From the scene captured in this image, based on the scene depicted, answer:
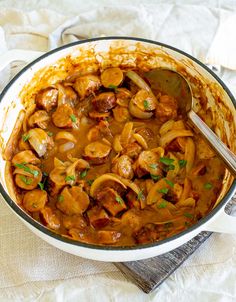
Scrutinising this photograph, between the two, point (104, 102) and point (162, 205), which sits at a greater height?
point (104, 102)

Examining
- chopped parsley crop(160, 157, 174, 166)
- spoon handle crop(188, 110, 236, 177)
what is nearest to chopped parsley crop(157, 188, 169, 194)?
chopped parsley crop(160, 157, 174, 166)

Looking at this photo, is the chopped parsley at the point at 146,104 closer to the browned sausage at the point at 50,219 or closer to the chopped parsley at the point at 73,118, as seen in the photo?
the chopped parsley at the point at 73,118

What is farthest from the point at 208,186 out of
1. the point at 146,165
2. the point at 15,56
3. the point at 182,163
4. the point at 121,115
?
the point at 15,56

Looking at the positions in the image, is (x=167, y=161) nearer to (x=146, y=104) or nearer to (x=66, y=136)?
(x=146, y=104)

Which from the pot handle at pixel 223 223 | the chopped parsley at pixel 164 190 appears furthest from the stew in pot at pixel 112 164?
the pot handle at pixel 223 223

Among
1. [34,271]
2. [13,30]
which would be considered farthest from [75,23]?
[34,271]

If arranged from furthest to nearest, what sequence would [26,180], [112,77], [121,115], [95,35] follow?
[95,35] < [112,77] < [121,115] < [26,180]

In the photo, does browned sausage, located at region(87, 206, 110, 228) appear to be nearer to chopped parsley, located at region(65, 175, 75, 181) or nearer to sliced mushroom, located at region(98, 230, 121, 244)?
sliced mushroom, located at region(98, 230, 121, 244)
